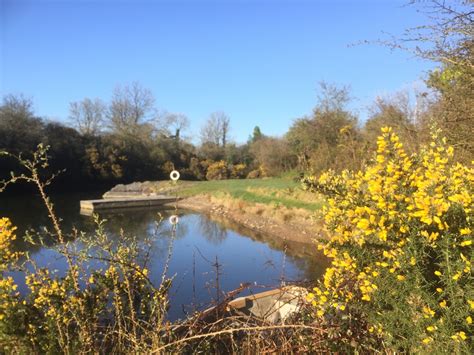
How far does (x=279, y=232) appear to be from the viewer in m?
15.6

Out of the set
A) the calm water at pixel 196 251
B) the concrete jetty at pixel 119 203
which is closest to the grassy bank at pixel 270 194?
the calm water at pixel 196 251

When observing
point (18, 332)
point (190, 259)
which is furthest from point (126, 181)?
point (18, 332)

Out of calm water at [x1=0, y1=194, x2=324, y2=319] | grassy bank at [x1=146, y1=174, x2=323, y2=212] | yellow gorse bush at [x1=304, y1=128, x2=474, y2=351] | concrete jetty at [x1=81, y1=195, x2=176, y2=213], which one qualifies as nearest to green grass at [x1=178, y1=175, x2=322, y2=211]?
grassy bank at [x1=146, y1=174, x2=323, y2=212]

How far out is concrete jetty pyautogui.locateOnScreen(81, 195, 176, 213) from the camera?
71.2 feet

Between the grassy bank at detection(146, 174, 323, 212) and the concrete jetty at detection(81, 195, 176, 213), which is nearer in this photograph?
the grassy bank at detection(146, 174, 323, 212)

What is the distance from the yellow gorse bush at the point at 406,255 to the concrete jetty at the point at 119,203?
20353 millimetres

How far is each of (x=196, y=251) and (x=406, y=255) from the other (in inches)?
434

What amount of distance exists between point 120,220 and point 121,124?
28.9 meters

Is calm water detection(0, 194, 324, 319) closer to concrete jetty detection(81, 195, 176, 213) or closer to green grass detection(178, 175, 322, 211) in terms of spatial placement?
concrete jetty detection(81, 195, 176, 213)

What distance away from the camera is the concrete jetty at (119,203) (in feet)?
71.2

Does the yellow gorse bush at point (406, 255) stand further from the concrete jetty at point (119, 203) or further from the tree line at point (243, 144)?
the concrete jetty at point (119, 203)

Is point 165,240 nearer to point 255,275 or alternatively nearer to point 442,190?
point 255,275

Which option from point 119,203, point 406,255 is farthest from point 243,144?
point 406,255

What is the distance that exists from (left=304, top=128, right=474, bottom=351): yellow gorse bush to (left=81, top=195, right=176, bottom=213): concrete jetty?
66.8 feet
